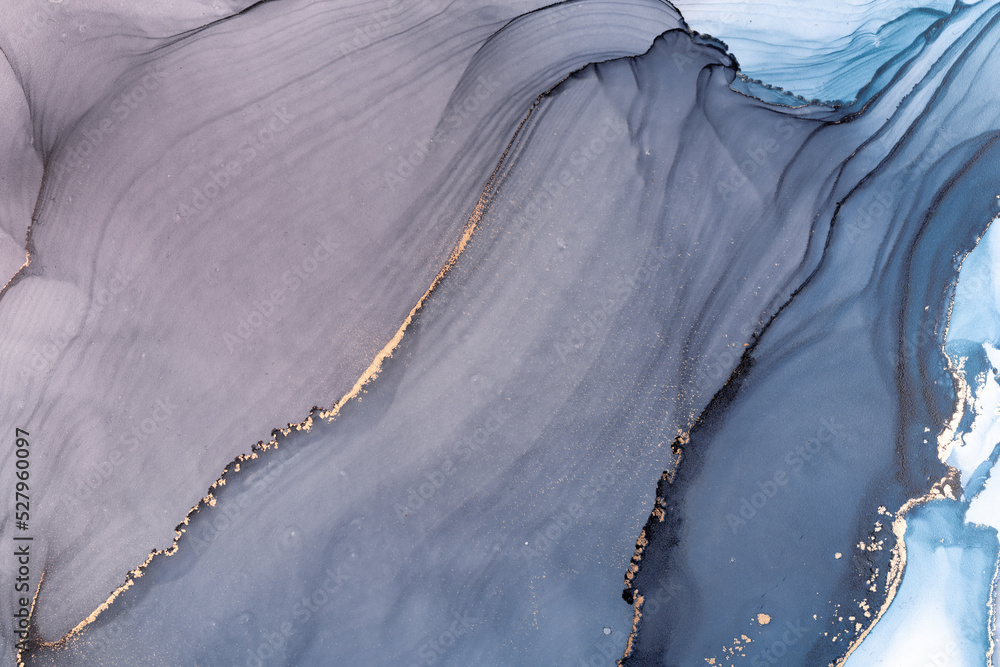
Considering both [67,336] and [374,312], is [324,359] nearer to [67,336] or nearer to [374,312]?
[374,312]

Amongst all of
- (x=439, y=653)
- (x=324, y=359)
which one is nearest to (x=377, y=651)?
(x=439, y=653)

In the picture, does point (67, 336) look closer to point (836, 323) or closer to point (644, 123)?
point (644, 123)

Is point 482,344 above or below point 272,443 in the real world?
above

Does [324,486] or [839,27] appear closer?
[324,486]

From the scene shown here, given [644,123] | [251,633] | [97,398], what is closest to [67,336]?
[97,398]

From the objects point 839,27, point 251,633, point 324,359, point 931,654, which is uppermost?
point 839,27

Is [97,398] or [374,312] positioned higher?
[374,312]
